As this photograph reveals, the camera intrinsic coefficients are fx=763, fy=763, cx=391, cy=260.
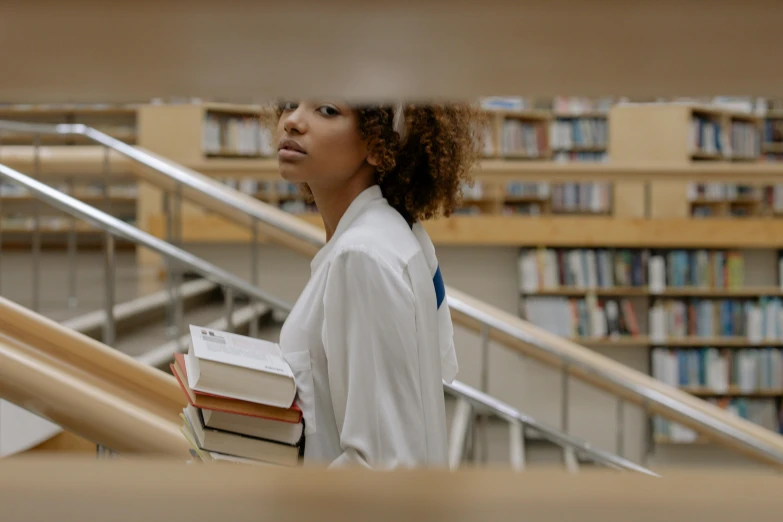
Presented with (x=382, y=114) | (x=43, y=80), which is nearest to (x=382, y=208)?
(x=382, y=114)

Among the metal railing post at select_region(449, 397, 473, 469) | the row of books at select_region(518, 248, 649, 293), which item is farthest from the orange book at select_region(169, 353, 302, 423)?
the row of books at select_region(518, 248, 649, 293)

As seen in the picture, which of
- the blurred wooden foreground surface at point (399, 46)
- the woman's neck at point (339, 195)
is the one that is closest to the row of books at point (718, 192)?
the woman's neck at point (339, 195)

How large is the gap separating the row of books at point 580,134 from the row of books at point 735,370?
2682 mm

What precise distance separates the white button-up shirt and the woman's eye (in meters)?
0.16

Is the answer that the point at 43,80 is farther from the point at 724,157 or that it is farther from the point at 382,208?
the point at 724,157

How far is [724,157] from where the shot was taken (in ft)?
21.7

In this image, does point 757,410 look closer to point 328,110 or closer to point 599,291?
→ point 599,291

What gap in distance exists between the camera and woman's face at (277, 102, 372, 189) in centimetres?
100

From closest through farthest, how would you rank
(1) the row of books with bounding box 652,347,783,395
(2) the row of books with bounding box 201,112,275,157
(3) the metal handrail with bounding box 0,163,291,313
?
1. (3) the metal handrail with bounding box 0,163,291,313
2. (1) the row of books with bounding box 652,347,783,395
3. (2) the row of books with bounding box 201,112,275,157

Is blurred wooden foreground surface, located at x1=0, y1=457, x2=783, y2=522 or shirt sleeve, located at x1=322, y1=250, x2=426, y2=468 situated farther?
shirt sleeve, located at x1=322, y1=250, x2=426, y2=468

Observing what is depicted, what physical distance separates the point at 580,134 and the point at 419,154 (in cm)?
656

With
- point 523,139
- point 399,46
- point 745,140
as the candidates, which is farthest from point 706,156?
point 399,46

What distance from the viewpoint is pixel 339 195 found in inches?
42.1

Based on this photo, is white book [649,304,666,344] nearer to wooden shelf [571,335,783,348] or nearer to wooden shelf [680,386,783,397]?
wooden shelf [571,335,783,348]
